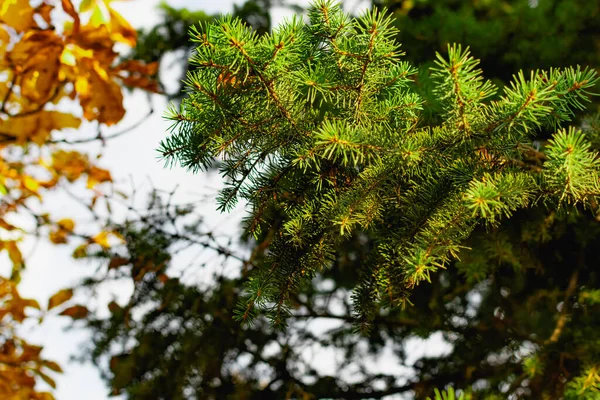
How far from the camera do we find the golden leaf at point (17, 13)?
1.23 meters

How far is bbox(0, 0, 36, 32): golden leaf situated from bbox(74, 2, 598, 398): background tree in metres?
0.76

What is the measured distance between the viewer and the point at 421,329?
1.56m

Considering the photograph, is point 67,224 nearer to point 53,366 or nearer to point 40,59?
point 53,366

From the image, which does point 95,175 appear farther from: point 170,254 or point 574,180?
point 574,180

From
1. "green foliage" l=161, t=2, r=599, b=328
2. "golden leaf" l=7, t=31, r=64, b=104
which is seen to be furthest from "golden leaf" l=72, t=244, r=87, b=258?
"green foliage" l=161, t=2, r=599, b=328

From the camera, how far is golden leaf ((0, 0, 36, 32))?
1230mm

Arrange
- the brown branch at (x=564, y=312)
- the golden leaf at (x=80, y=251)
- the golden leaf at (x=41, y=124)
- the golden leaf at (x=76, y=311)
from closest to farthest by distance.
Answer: the golden leaf at (x=41, y=124)
the brown branch at (x=564, y=312)
the golden leaf at (x=76, y=311)
the golden leaf at (x=80, y=251)

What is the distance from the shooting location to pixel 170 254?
1872 millimetres

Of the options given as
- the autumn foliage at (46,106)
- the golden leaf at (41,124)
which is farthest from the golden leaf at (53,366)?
the golden leaf at (41,124)

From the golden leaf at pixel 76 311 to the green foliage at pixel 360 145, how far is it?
1208 millimetres

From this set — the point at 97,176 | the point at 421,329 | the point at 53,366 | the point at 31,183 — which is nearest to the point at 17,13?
the point at 31,183

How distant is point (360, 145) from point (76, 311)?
5.10ft

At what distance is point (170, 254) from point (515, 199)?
129 cm

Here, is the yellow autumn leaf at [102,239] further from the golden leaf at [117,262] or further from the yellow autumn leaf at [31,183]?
the yellow autumn leaf at [31,183]
